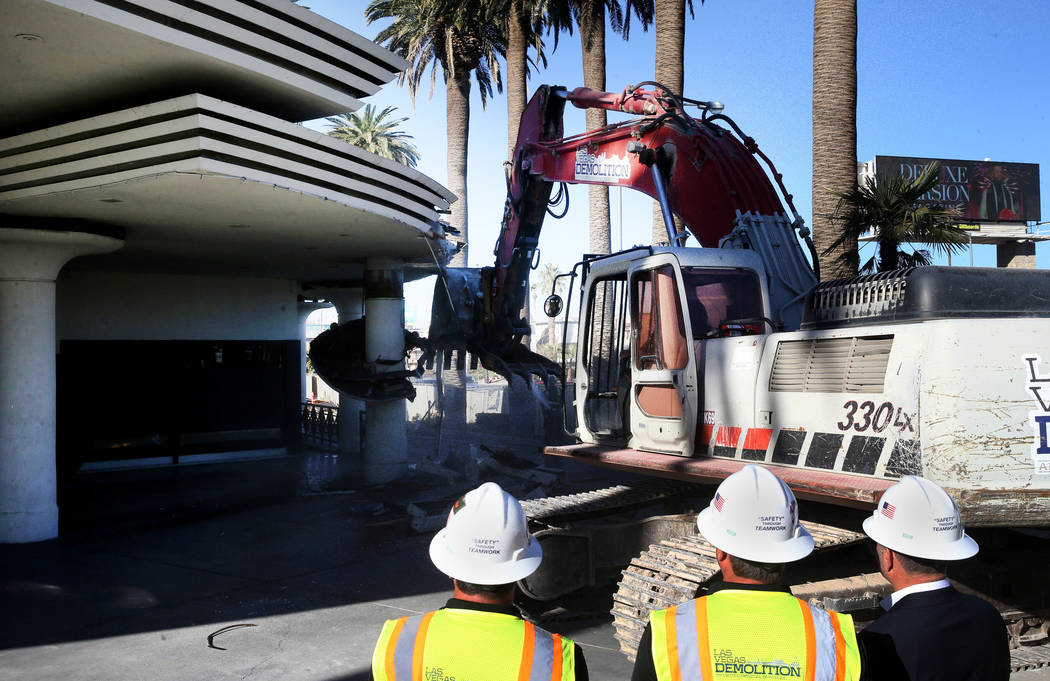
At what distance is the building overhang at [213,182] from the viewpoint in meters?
9.38

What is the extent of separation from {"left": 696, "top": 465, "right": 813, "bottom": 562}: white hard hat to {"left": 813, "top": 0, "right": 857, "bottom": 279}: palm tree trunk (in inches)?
407

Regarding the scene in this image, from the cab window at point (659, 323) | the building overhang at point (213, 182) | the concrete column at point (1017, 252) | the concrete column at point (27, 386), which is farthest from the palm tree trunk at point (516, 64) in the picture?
the concrete column at point (1017, 252)

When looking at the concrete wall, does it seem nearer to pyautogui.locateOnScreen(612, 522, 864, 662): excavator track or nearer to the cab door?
the cab door

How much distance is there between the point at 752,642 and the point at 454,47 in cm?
2927

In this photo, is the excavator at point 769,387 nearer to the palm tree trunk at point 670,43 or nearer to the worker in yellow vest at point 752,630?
the worker in yellow vest at point 752,630

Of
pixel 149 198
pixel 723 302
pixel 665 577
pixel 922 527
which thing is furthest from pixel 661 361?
pixel 149 198

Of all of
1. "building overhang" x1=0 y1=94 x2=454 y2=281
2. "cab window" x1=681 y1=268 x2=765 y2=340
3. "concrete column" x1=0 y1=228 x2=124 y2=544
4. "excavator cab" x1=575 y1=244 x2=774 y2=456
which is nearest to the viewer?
"excavator cab" x1=575 y1=244 x2=774 y2=456

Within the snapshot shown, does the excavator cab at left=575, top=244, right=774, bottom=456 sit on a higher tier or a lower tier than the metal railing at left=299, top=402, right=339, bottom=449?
higher

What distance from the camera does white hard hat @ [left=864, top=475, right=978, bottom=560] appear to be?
3172mm

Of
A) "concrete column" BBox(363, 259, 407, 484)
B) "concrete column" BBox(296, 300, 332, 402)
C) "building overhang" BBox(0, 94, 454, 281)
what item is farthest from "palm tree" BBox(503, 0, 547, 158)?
"building overhang" BBox(0, 94, 454, 281)

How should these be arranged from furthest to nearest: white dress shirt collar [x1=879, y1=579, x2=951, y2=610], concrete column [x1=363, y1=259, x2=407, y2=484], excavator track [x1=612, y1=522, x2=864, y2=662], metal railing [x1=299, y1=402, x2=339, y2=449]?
metal railing [x1=299, y1=402, x2=339, y2=449] → concrete column [x1=363, y1=259, x2=407, y2=484] → excavator track [x1=612, y1=522, x2=864, y2=662] → white dress shirt collar [x1=879, y1=579, x2=951, y2=610]

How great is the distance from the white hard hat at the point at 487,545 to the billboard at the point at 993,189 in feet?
169

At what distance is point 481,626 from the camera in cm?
254

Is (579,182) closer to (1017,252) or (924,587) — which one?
(924,587)
